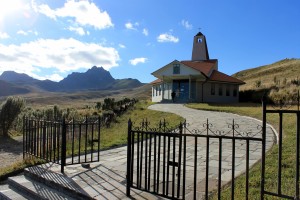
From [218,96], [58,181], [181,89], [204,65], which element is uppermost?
[204,65]

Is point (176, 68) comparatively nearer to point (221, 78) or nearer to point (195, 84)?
point (195, 84)

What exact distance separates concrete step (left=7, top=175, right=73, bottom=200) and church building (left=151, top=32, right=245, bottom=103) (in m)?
26.7

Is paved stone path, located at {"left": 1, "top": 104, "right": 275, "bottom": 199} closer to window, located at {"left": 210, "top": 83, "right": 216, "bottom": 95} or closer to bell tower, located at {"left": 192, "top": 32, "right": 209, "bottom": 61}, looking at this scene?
window, located at {"left": 210, "top": 83, "right": 216, "bottom": 95}

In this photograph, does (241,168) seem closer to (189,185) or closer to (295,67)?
(189,185)

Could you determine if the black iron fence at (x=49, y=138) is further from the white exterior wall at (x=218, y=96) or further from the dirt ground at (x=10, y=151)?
the white exterior wall at (x=218, y=96)

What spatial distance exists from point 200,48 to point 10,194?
3612 cm

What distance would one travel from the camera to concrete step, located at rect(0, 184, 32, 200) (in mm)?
6246

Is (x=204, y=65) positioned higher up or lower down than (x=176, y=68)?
higher up

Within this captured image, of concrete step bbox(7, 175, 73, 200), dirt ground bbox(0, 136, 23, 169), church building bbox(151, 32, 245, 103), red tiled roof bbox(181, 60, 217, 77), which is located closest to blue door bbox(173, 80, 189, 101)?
church building bbox(151, 32, 245, 103)

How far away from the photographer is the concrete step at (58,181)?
5426 millimetres

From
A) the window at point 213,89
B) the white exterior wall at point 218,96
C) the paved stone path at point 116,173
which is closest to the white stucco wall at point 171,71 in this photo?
the white exterior wall at point 218,96

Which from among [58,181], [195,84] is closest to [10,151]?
[58,181]

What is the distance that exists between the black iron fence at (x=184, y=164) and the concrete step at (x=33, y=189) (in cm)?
155

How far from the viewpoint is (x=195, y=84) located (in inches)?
1320
